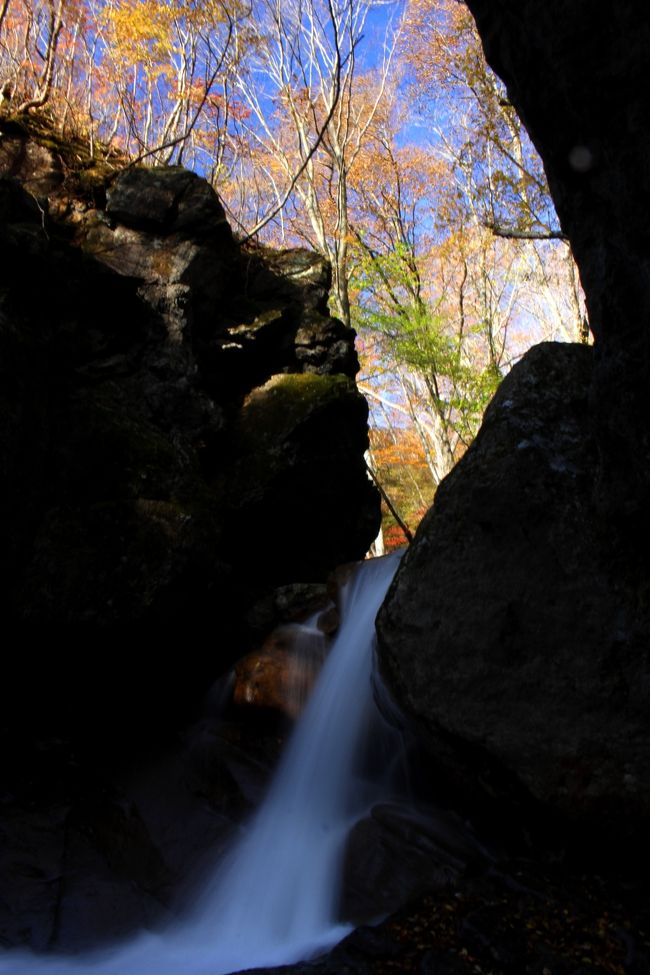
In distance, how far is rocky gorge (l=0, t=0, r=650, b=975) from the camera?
112 inches

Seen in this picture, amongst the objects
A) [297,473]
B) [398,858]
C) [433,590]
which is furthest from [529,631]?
[297,473]

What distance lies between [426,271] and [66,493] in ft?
45.6

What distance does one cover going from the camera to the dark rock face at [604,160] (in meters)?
2.51

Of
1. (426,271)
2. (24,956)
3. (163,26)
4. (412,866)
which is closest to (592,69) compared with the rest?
(412,866)

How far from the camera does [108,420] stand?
5.39m

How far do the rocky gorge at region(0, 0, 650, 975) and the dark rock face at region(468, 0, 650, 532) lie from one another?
0.04 feet

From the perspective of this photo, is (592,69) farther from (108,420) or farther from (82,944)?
(82,944)

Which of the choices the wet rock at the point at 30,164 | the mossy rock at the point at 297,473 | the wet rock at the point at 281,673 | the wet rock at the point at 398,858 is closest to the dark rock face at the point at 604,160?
the wet rock at the point at 398,858

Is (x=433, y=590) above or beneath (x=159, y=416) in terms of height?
beneath

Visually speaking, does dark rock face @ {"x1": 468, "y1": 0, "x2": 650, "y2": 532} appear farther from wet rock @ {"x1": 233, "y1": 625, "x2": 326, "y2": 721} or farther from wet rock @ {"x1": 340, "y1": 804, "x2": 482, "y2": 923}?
wet rock @ {"x1": 233, "y1": 625, "x2": 326, "y2": 721}

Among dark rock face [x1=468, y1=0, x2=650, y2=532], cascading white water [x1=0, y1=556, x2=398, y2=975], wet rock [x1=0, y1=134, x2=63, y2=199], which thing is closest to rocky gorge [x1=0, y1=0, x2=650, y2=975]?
dark rock face [x1=468, y1=0, x2=650, y2=532]

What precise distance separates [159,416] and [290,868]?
426 centimetres

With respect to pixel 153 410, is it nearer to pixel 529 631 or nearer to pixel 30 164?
pixel 30 164

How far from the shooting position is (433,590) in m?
3.86
